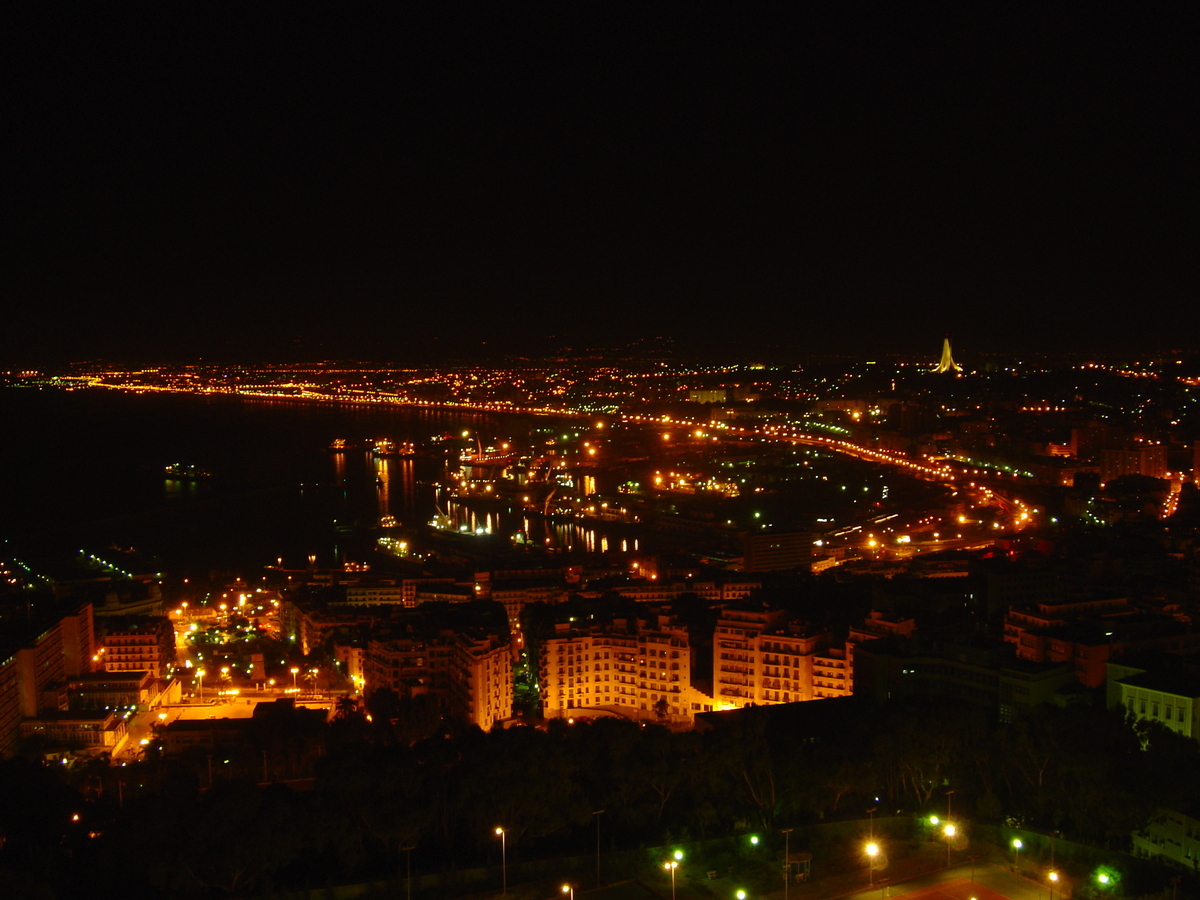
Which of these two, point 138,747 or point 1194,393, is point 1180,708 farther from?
point 1194,393

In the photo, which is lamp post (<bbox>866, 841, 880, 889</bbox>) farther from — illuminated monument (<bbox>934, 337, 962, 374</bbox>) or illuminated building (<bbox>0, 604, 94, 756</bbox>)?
illuminated monument (<bbox>934, 337, 962, 374</bbox>)

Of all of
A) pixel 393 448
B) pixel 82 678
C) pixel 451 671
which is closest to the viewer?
pixel 451 671

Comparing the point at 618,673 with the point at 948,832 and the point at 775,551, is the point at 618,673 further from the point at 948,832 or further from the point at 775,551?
the point at 775,551

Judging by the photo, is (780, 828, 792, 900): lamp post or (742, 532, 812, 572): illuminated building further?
(742, 532, 812, 572): illuminated building

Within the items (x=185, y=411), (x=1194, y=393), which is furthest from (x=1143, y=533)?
(x=185, y=411)

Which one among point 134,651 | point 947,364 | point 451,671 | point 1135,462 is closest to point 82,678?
point 134,651

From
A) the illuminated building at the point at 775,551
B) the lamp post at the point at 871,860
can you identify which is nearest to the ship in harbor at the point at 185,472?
the illuminated building at the point at 775,551

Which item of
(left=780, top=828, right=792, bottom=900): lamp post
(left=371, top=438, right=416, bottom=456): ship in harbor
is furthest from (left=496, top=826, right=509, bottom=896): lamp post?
(left=371, top=438, right=416, bottom=456): ship in harbor

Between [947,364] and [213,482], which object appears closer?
[213,482]

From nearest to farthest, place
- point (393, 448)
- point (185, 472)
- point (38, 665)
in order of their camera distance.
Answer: point (38, 665)
point (185, 472)
point (393, 448)
